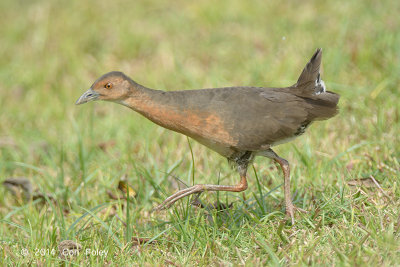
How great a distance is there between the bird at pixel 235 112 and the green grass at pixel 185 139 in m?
0.31

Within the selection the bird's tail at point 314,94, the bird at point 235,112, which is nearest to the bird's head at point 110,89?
the bird at point 235,112

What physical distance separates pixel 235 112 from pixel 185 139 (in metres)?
1.78

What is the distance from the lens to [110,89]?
4.18 metres

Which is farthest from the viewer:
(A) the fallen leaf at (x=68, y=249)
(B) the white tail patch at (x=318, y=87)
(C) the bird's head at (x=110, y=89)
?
(B) the white tail patch at (x=318, y=87)

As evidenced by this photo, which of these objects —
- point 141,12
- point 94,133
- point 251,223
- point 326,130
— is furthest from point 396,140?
point 141,12

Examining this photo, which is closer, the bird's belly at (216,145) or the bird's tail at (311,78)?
the bird's belly at (216,145)

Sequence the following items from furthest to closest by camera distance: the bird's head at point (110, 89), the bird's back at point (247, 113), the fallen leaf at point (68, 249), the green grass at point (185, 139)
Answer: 1. the bird's head at point (110, 89)
2. the bird's back at point (247, 113)
3. the fallen leaf at point (68, 249)
4. the green grass at point (185, 139)

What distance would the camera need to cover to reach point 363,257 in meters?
3.23

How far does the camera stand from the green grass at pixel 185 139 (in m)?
3.73

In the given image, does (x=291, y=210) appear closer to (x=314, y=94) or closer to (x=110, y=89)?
(x=314, y=94)

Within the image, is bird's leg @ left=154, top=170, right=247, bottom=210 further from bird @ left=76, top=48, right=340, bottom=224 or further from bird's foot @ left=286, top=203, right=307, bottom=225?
bird's foot @ left=286, top=203, right=307, bottom=225

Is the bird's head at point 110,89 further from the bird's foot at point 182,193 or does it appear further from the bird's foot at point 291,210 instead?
the bird's foot at point 291,210

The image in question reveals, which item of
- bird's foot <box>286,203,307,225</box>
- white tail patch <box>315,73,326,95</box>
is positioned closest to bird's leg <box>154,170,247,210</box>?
bird's foot <box>286,203,307,225</box>

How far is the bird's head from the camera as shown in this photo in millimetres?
4137
